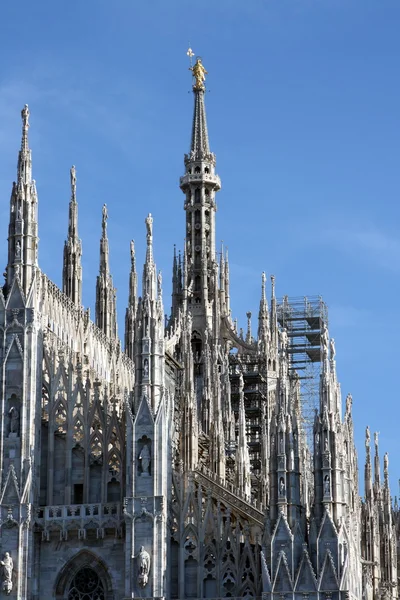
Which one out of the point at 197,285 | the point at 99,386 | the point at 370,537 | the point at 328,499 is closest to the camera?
the point at 328,499

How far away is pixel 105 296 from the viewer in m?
77.2

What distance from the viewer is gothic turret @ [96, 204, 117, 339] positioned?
251ft

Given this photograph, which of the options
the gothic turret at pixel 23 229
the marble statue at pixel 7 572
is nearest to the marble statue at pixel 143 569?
the marble statue at pixel 7 572

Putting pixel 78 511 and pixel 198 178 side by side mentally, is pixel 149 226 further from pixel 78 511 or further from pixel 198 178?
pixel 198 178

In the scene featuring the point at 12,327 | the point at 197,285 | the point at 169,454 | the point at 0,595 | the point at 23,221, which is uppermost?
the point at 197,285

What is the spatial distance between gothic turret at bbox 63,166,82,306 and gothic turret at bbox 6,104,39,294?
10.2 m

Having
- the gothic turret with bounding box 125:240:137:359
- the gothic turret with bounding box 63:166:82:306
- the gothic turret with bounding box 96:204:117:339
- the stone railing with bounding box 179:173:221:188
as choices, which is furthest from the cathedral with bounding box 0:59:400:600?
the stone railing with bounding box 179:173:221:188

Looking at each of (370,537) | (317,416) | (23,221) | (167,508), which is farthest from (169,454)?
(370,537)

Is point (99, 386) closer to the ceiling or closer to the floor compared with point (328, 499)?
closer to the ceiling

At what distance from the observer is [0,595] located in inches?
2254

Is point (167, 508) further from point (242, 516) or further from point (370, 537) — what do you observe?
point (370, 537)

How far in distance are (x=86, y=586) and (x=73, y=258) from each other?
20.2m

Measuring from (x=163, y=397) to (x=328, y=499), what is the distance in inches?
297

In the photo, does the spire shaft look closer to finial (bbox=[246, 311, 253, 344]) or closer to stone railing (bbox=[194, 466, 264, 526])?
finial (bbox=[246, 311, 253, 344])
